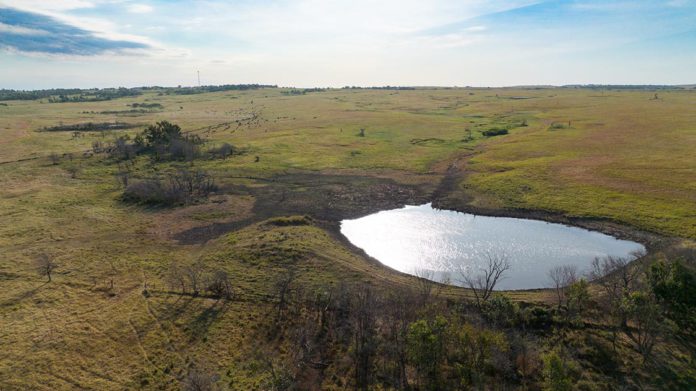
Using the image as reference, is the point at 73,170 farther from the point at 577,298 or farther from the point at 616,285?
the point at 616,285

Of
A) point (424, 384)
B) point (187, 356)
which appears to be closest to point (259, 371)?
point (187, 356)

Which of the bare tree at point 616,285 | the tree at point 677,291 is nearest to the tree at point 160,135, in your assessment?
the bare tree at point 616,285

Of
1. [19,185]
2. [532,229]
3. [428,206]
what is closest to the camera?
[532,229]

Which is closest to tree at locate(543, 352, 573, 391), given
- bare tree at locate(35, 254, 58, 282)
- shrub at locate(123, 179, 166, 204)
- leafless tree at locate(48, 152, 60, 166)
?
bare tree at locate(35, 254, 58, 282)

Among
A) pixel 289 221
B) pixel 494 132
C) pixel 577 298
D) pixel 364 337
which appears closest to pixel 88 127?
pixel 289 221

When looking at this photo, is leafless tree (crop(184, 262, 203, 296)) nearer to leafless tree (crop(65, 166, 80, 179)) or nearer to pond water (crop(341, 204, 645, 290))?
pond water (crop(341, 204, 645, 290))

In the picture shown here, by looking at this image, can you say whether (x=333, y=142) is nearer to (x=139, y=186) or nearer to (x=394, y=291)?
(x=139, y=186)
